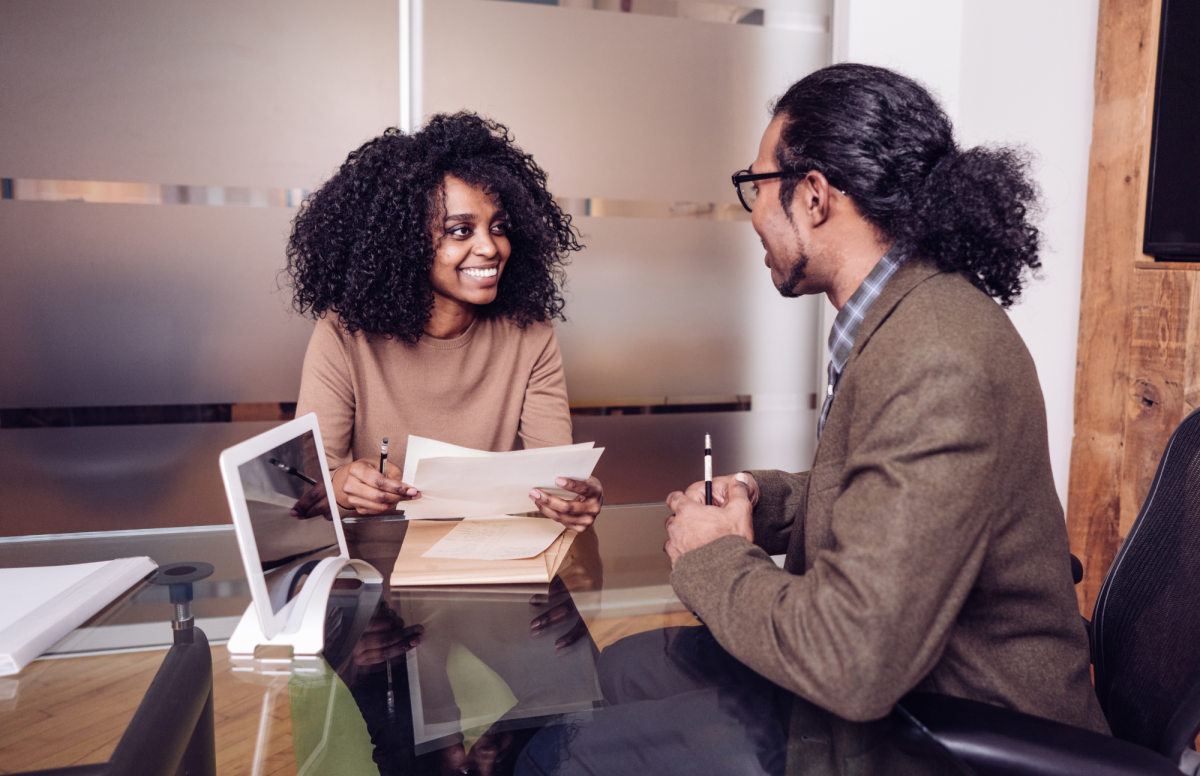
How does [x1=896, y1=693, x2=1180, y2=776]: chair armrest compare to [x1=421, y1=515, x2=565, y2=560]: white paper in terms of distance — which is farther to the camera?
[x1=421, y1=515, x2=565, y2=560]: white paper

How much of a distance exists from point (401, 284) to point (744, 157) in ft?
5.12

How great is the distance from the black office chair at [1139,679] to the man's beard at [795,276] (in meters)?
0.54

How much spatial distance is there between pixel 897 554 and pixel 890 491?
0.20 ft

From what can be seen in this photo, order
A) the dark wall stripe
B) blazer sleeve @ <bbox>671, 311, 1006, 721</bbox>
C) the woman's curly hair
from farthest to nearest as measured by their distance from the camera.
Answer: the dark wall stripe
the woman's curly hair
blazer sleeve @ <bbox>671, 311, 1006, 721</bbox>

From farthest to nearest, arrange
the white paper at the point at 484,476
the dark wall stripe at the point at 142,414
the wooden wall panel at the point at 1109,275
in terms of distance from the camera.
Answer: the dark wall stripe at the point at 142,414
the wooden wall panel at the point at 1109,275
the white paper at the point at 484,476

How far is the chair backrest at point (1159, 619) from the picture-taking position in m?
0.88

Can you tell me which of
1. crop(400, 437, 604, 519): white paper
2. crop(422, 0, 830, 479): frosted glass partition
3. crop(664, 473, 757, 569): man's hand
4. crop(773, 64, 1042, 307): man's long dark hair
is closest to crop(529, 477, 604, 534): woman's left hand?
crop(400, 437, 604, 519): white paper

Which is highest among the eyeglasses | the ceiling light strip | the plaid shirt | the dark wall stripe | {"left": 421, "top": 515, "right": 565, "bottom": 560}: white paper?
the ceiling light strip

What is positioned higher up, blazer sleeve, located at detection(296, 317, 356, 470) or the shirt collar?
the shirt collar

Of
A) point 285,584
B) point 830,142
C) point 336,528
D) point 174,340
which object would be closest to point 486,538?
point 336,528

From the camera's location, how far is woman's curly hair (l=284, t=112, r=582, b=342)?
189 centimetres

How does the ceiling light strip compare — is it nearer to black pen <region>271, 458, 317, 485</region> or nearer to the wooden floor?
black pen <region>271, 458, 317, 485</region>

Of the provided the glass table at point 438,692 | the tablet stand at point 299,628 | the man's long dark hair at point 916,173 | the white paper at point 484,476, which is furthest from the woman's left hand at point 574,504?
the man's long dark hair at point 916,173

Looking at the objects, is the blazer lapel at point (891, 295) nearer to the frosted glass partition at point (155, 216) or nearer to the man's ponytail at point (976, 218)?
the man's ponytail at point (976, 218)
